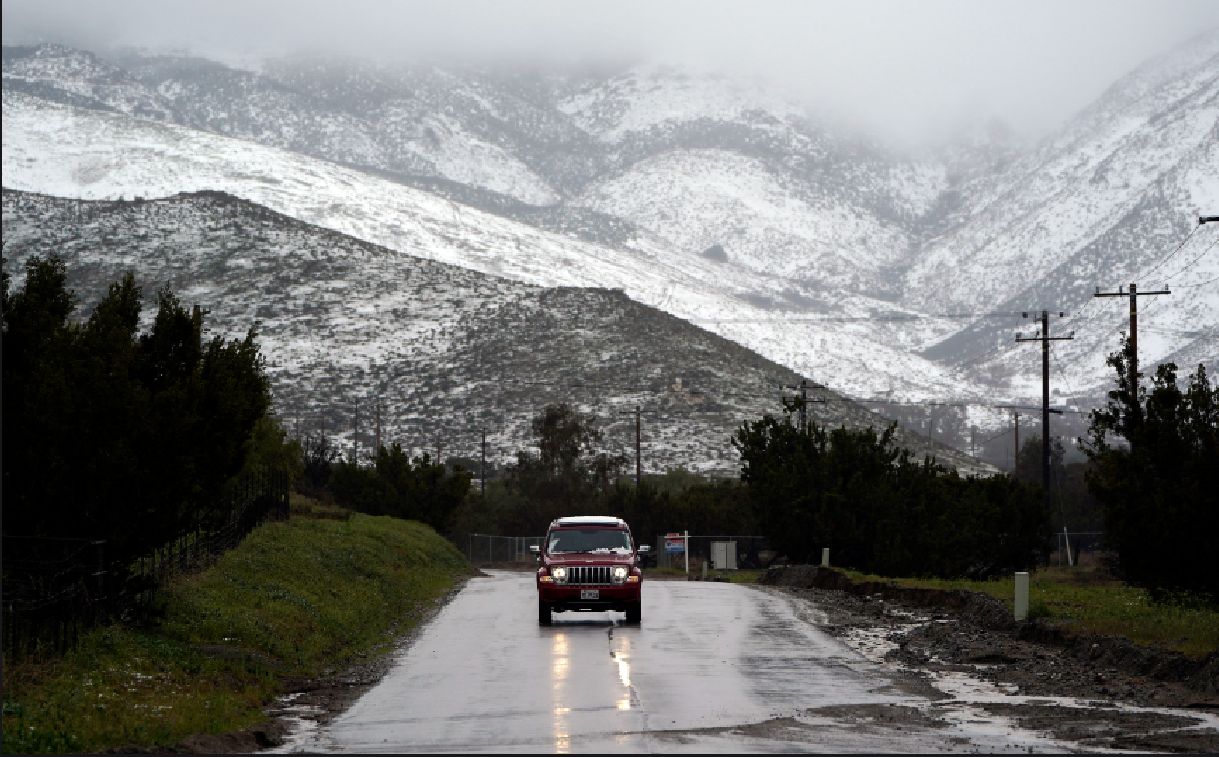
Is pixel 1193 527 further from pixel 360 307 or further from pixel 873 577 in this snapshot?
pixel 360 307

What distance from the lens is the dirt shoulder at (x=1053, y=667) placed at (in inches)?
655

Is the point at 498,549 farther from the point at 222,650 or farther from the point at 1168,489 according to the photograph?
the point at 222,650

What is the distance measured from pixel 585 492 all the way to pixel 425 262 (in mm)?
86418

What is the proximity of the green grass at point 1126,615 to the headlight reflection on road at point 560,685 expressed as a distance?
26.1 feet

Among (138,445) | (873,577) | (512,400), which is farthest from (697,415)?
(138,445)

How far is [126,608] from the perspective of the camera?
78.2 ft

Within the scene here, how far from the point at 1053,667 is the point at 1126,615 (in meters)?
6.31

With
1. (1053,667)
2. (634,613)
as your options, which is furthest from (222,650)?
(1053,667)

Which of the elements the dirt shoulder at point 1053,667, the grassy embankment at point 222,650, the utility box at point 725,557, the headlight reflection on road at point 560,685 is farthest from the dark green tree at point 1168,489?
the utility box at point 725,557

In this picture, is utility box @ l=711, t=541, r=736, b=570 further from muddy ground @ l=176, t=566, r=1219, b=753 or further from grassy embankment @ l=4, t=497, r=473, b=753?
muddy ground @ l=176, t=566, r=1219, b=753

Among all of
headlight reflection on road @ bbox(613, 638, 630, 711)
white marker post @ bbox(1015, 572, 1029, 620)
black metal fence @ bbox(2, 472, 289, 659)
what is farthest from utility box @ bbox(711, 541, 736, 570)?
black metal fence @ bbox(2, 472, 289, 659)

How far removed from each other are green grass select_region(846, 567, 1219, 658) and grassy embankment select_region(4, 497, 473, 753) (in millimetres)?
11417

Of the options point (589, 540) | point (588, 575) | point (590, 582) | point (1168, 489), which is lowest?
point (590, 582)

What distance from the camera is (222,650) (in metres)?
23.2
